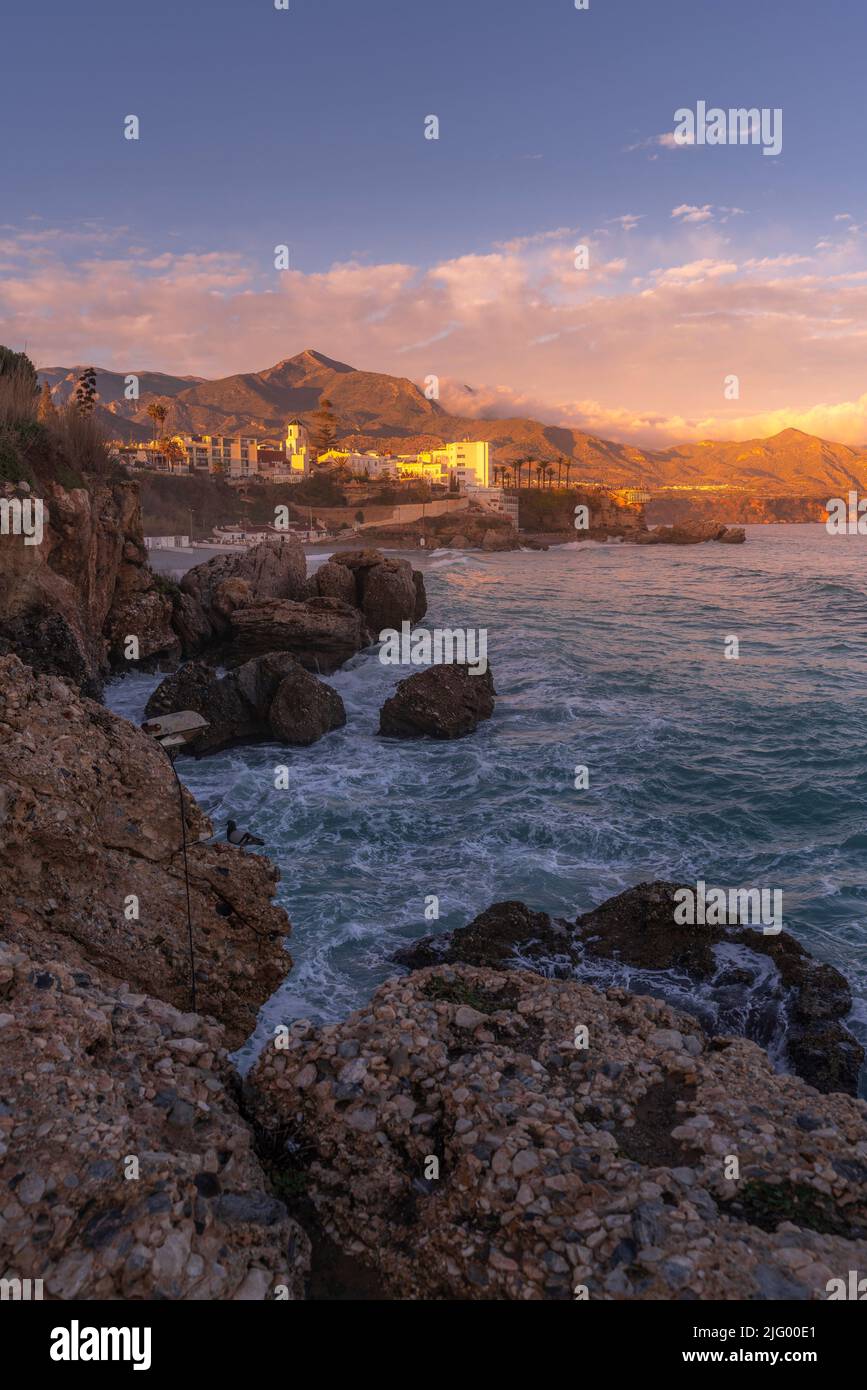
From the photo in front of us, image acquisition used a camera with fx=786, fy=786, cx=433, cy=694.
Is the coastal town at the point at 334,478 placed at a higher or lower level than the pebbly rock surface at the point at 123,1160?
higher

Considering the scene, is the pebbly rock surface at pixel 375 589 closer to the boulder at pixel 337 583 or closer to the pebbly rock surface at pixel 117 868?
the boulder at pixel 337 583

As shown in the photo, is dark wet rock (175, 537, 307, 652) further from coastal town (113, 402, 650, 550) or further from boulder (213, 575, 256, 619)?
coastal town (113, 402, 650, 550)

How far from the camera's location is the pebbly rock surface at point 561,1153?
450 centimetres

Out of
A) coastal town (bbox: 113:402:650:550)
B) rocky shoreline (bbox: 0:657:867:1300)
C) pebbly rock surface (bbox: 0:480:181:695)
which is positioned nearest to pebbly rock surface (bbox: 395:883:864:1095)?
rocky shoreline (bbox: 0:657:867:1300)

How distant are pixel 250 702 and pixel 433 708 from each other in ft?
16.2

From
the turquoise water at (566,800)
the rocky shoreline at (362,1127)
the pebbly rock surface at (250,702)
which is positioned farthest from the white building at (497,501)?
the rocky shoreline at (362,1127)

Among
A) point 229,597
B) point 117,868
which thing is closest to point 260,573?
point 229,597

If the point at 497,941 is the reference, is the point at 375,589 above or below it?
above

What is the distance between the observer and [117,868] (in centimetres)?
820

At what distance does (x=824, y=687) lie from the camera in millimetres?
27516

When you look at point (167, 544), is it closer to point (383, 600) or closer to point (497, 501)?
point (383, 600)

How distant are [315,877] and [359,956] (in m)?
2.81

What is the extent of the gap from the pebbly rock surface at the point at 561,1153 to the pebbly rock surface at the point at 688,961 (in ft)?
8.73
